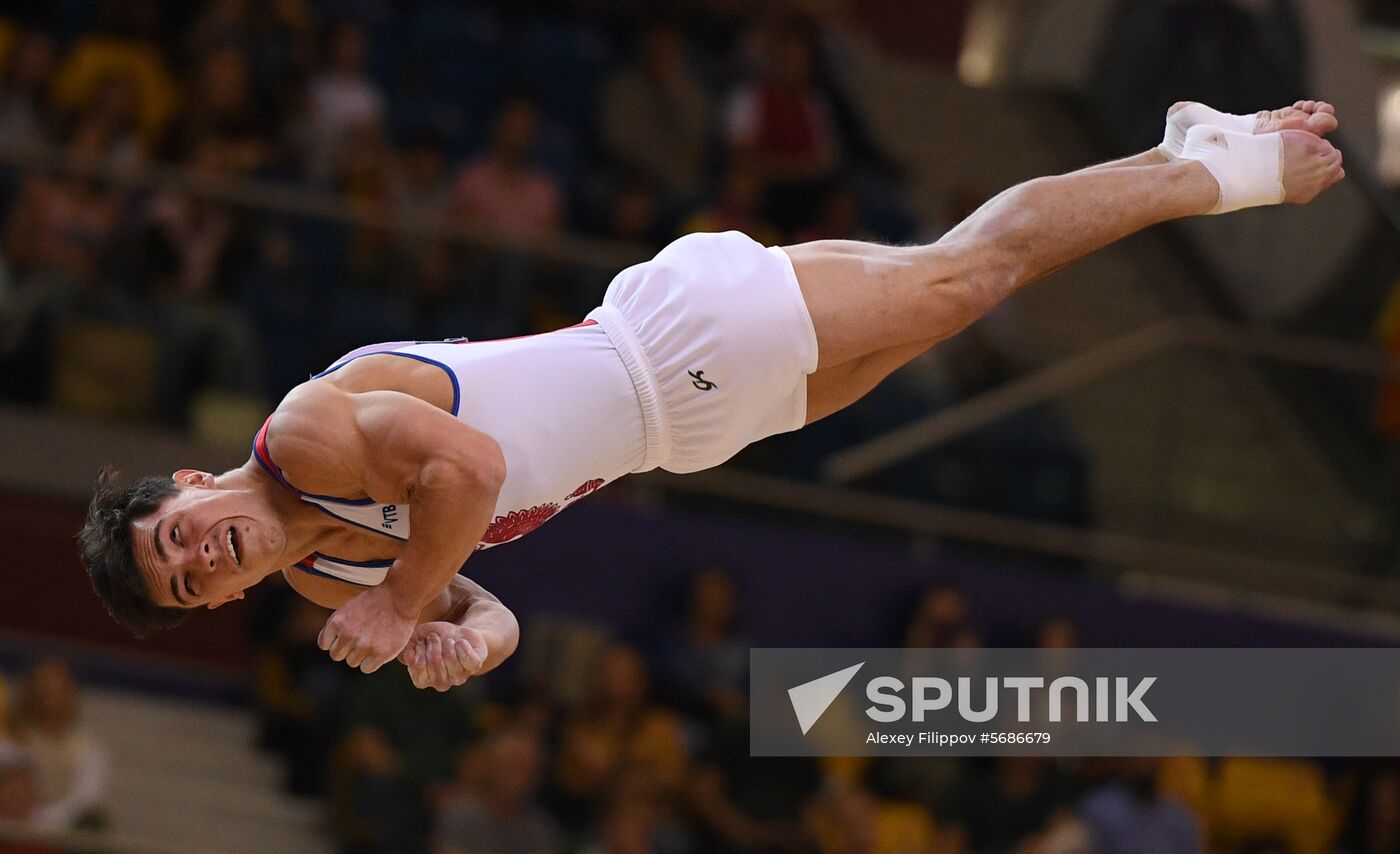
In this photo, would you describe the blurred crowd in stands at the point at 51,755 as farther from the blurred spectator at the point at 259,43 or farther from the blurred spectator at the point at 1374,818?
the blurred spectator at the point at 1374,818

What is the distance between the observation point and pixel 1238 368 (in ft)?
30.3

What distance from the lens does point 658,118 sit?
11.1 meters

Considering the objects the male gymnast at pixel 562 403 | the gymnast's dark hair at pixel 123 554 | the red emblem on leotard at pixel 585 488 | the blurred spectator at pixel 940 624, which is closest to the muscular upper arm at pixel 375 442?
the male gymnast at pixel 562 403

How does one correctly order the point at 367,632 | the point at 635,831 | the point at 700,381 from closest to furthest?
the point at 367,632 → the point at 700,381 → the point at 635,831

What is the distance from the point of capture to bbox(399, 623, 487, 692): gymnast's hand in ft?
14.5

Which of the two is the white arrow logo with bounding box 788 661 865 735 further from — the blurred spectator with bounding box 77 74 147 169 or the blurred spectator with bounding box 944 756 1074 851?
the blurred spectator with bounding box 77 74 147 169

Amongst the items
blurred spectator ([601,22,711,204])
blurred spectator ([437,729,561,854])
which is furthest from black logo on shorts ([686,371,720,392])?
blurred spectator ([601,22,711,204])

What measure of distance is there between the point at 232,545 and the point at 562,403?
933 mm

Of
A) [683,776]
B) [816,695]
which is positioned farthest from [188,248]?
[816,695]

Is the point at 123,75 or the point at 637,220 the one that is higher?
the point at 123,75

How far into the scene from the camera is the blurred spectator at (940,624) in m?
8.98

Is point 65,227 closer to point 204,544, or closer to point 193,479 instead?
point 193,479

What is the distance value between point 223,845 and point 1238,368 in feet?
17.4

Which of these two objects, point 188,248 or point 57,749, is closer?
point 57,749
